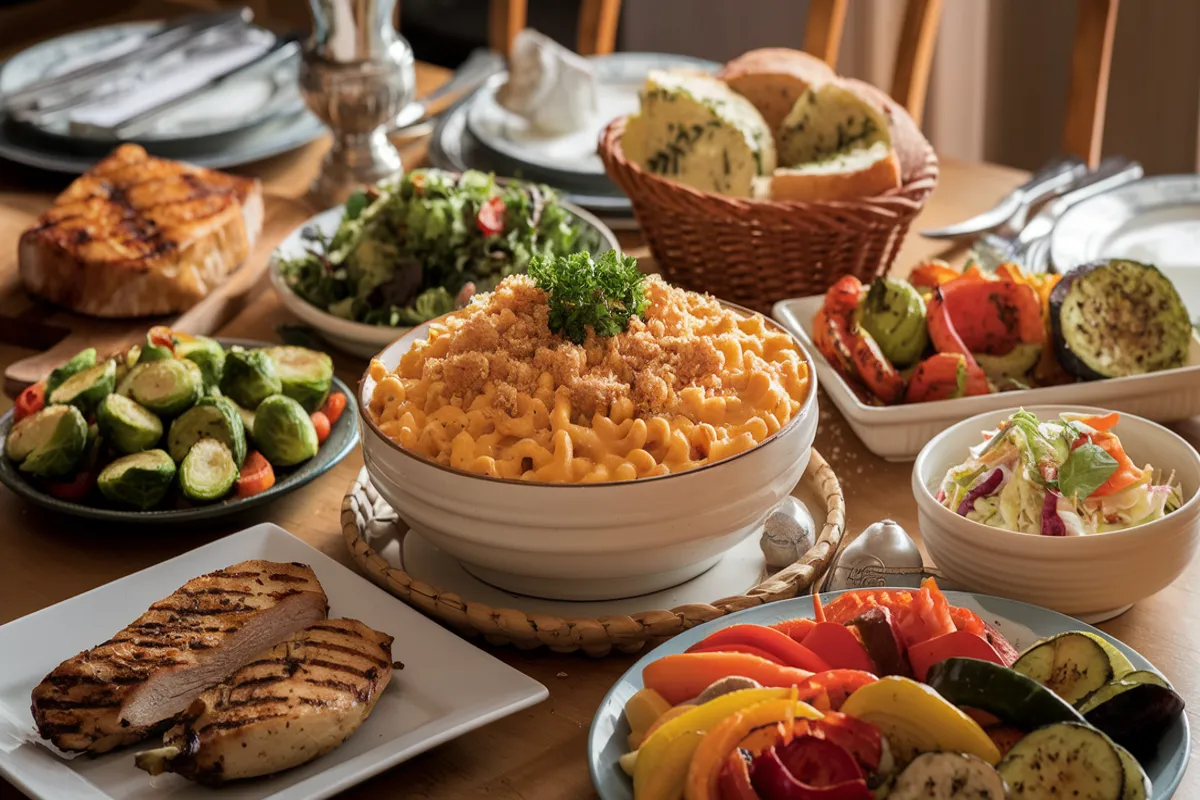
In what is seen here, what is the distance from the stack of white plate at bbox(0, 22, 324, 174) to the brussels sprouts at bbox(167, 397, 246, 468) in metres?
1.27

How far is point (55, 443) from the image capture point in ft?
5.85

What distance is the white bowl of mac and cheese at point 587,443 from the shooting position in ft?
4.83

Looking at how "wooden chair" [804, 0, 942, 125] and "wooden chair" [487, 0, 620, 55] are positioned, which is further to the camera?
"wooden chair" [487, 0, 620, 55]

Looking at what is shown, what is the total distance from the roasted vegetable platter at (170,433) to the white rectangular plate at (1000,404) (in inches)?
29.2

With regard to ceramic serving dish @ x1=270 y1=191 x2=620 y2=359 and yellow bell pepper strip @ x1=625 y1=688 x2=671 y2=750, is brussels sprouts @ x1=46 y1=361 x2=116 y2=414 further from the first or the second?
yellow bell pepper strip @ x1=625 y1=688 x2=671 y2=750

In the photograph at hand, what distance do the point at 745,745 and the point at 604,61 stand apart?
Answer: 2.38m

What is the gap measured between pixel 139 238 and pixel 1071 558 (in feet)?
5.84

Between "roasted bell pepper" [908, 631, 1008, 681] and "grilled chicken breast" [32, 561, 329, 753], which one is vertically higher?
"roasted bell pepper" [908, 631, 1008, 681]

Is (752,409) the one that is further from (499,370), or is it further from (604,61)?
(604,61)

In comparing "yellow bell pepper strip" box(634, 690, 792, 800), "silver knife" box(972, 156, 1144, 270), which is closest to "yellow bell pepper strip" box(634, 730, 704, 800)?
"yellow bell pepper strip" box(634, 690, 792, 800)

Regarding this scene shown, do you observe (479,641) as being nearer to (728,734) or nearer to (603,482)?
(603,482)

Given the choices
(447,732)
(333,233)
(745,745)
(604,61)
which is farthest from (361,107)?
(745,745)

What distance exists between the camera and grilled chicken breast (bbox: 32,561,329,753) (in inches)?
52.1

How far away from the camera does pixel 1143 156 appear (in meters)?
4.44
